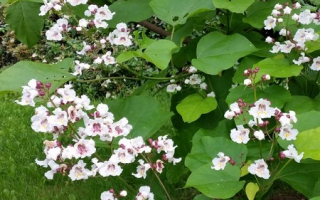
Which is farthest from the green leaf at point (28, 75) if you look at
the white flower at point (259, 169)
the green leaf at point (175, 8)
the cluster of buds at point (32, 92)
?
the white flower at point (259, 169)

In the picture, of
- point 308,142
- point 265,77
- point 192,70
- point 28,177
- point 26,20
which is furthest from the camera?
point 28,177

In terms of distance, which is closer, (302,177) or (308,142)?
(308,142)

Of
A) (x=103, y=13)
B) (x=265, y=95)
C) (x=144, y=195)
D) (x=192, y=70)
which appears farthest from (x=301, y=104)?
(x=103, y=13)

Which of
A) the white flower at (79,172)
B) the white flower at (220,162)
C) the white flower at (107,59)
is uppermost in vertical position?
the white flower at (107,59)

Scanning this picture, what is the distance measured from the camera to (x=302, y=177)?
1.66 metres

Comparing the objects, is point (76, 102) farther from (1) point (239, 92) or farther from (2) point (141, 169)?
(1) point (239, 92)

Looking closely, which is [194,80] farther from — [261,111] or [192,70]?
[261,111]

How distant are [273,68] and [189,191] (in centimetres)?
132

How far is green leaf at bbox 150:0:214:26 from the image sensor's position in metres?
1.81

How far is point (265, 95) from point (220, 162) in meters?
0.35

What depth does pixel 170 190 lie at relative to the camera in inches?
108

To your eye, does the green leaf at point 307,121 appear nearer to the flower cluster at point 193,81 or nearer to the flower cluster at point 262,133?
the flower cluster at point 262,133

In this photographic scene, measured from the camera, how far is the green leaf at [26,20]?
7.13ft

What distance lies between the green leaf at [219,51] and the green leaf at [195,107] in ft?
0.52
